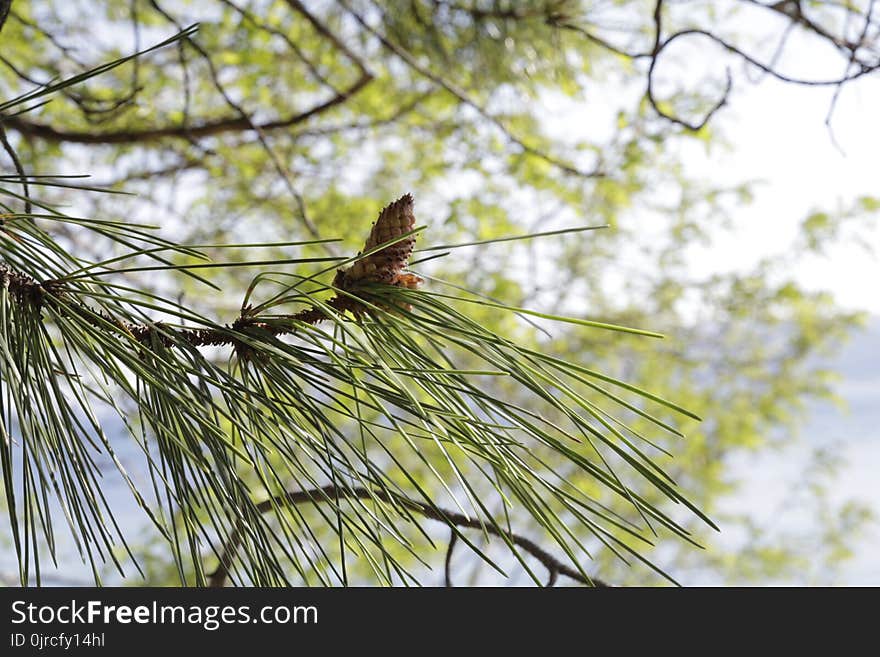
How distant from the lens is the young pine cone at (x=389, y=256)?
254mm

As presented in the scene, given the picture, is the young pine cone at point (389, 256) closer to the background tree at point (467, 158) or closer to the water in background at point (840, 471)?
the background tree at point (467, 158)

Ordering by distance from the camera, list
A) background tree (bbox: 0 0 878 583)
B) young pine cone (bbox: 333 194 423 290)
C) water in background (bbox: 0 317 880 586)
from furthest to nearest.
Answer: water in background (bbox: 0 317 880 586) < background tree (bbox: 0 0 878 583) < young pine cone (bbox: 333 194 423 290)

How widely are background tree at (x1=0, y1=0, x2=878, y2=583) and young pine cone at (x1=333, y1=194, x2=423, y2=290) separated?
16.3 inches

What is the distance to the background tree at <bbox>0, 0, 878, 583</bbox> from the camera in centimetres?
109

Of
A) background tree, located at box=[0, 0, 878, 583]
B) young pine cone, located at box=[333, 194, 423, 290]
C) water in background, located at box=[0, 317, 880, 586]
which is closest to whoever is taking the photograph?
young pine cone, located at box=[333, 194, 423, 290]

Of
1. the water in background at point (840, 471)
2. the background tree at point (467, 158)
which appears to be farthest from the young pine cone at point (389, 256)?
the water in background at point (840, 471)

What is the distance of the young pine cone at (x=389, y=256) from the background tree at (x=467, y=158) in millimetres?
415

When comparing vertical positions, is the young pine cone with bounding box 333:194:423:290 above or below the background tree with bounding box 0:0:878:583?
below

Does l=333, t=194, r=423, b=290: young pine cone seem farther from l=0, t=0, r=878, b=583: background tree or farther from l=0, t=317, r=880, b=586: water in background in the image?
l=0, t=317, r=880, b=586: water in background

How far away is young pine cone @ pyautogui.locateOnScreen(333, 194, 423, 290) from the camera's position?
0.25 meters

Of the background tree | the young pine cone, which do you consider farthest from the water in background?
the young pine cone

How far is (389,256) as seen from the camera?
0.86 ft

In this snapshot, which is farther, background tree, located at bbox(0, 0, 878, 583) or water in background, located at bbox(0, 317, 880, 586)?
water in background, located at bbox(0, 317, 880, 586)
